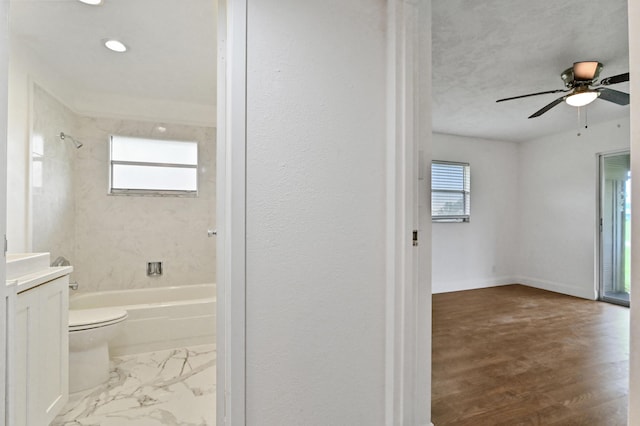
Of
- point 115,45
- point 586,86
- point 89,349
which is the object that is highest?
point 115,45

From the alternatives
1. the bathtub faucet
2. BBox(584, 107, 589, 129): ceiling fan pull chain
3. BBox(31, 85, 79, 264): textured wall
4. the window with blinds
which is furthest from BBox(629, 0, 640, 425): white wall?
the window with blinds

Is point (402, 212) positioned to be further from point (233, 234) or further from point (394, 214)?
point (233, 234)

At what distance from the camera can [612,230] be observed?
4.45 metres

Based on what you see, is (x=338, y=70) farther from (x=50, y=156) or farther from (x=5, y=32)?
(x=50, y=156)

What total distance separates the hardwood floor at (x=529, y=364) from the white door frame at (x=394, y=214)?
742mm

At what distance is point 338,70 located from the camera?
1.40 metres

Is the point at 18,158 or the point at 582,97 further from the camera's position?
the point at 582,97

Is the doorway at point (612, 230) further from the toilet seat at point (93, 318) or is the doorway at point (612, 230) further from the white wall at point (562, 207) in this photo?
the toilet seat at point (93, 318)

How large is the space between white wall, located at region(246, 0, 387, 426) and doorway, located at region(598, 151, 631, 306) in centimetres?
471

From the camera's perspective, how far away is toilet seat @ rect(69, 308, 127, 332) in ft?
7.12

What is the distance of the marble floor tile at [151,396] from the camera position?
1.86 m

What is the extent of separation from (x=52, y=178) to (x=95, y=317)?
4.37ft

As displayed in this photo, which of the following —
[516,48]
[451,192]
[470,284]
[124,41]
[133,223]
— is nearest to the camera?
[124,41]

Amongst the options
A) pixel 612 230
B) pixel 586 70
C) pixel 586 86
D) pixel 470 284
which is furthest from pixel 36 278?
pixel 612 230
